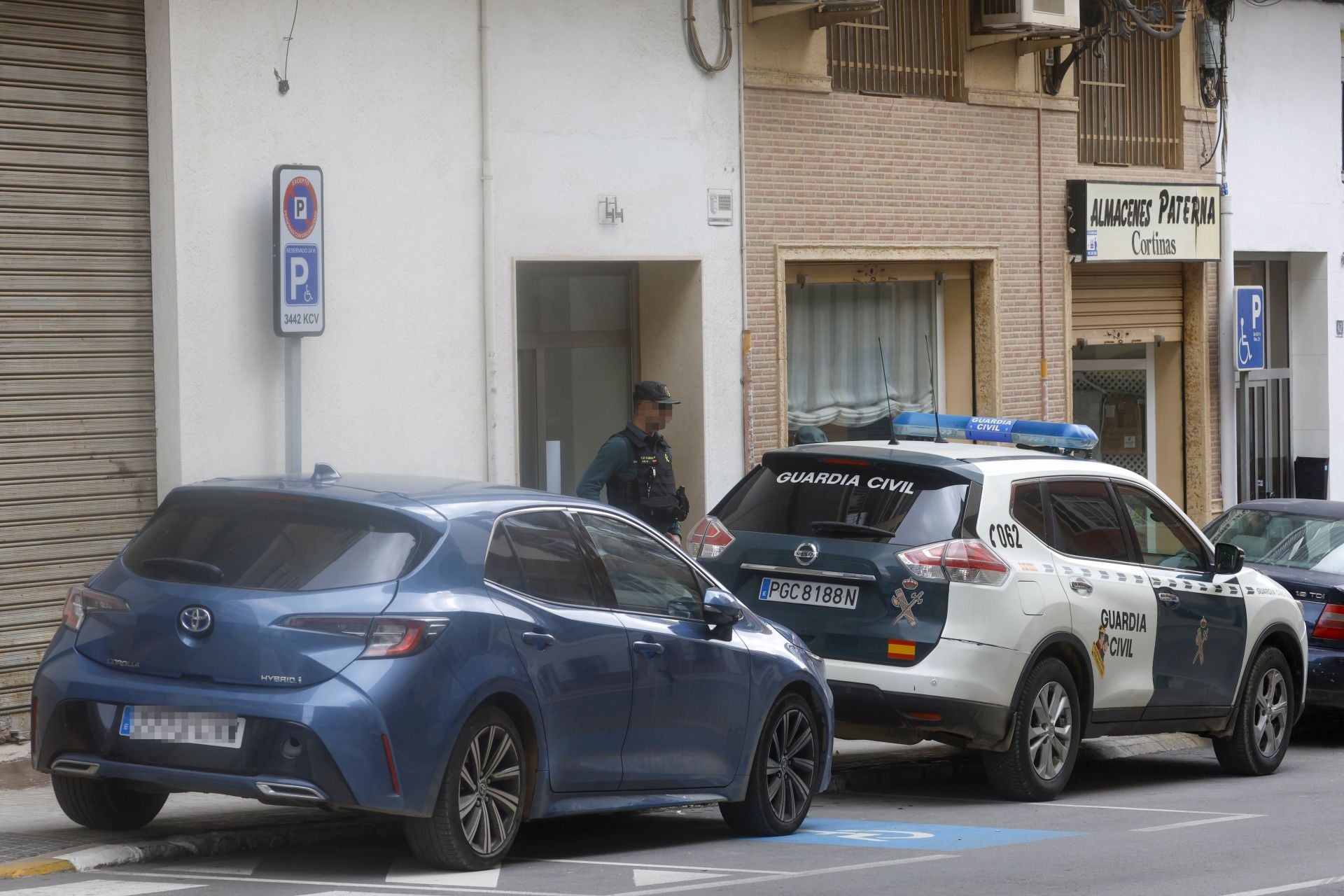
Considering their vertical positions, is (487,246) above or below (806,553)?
above

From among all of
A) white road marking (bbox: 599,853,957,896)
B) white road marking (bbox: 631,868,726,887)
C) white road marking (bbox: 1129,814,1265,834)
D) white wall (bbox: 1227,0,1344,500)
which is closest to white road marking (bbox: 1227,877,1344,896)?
white road marking (bbox: 599,853,957,896)

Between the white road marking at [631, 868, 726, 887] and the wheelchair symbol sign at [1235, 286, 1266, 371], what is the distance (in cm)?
1480

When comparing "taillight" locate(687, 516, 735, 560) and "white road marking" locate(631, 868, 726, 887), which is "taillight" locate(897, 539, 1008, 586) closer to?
"taillight" locate(687, 516, 735, 560)

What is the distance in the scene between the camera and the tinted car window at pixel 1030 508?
32.9 ft

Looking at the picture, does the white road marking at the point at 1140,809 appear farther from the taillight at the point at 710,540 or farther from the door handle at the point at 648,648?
the door handle at the point at 648,648

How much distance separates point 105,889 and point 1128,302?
602 inches

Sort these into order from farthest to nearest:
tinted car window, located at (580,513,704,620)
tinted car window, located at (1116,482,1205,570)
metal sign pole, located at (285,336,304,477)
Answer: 1. metal sign pole, located at (285,336,304,477)
2. tinted car window, located at (1116,482,1205,570)
3. tinted car window, located at (580,513,704,620)

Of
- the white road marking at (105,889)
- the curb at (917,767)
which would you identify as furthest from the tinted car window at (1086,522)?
the white road marking at (105,889)

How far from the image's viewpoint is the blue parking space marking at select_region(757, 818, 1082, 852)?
8688 mm

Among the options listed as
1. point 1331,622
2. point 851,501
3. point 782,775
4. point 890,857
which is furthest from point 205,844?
point 1331,622

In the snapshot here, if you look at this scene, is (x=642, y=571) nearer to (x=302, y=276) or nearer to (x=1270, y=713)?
(x=302, y=276)

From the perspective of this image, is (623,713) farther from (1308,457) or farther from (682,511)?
(1308,457)

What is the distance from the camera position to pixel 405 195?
1337 centimetres

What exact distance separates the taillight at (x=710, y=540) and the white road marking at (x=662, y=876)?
9.07 ft
